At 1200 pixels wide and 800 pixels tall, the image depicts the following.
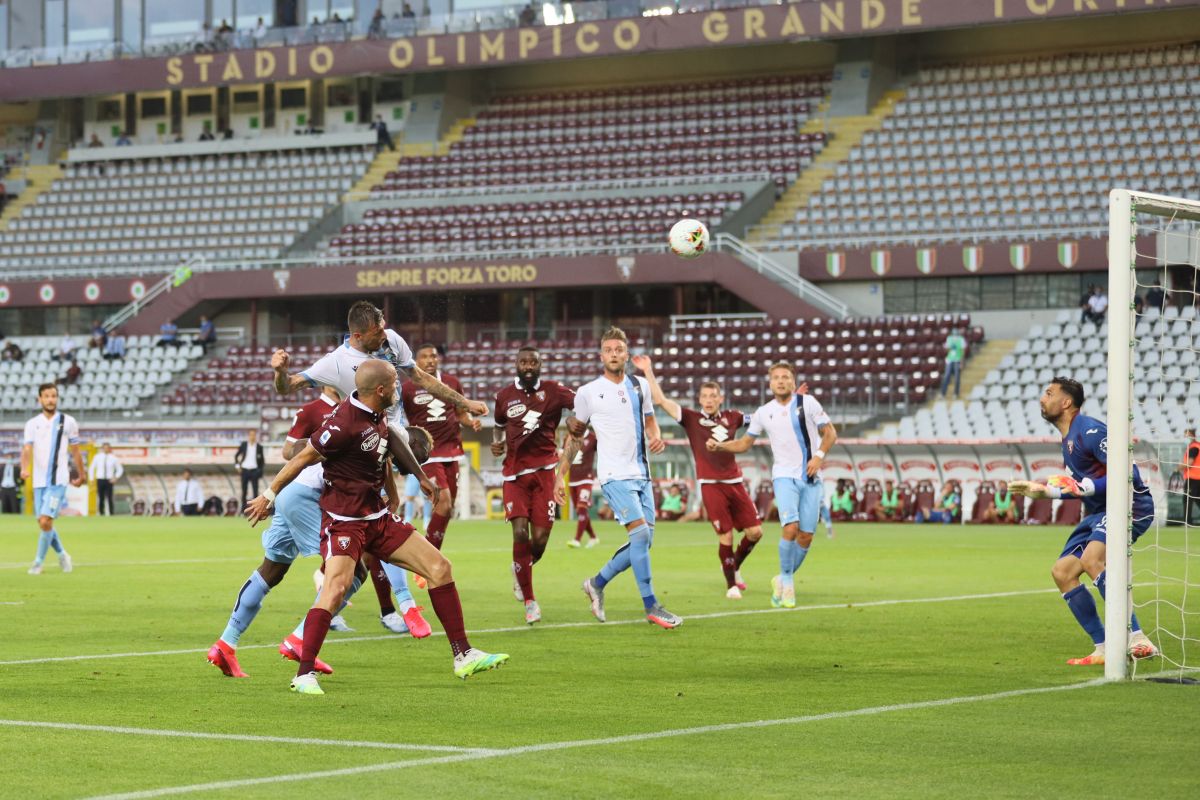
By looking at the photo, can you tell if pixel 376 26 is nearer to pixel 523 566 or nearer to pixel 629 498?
pixel 523 566

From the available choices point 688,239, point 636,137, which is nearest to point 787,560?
point 688,239

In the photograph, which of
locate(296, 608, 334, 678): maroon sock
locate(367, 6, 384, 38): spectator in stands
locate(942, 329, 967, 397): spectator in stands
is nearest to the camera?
locate(296, 608, 334, 678): maroon sock

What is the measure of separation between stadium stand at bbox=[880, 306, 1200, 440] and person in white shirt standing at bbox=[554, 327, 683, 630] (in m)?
23.3

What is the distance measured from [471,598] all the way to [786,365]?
377cm

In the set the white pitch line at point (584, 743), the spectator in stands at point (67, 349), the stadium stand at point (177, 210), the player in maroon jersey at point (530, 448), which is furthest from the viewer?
the stadium stand at point (177, 210)

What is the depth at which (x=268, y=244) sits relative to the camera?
2148 inches

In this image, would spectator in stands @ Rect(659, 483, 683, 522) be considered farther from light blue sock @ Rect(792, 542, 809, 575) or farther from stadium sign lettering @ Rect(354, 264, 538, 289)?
light blue sock @ Rect(792, 542, 809, 575)

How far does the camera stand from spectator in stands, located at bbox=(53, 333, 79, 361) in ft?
170

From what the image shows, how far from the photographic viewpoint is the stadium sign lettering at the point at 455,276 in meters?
49.0

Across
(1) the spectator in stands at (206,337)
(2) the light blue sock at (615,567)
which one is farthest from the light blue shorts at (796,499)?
(1) the spectator in stands at (206,337)

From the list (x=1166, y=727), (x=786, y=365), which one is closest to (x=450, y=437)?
(x=786, y=365)

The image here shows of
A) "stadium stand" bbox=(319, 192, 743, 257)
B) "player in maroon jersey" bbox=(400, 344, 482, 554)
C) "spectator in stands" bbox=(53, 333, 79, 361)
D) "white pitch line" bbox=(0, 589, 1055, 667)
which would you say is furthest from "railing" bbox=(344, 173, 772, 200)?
"player in maroon jersey" bbox=(400, 344, 482, 554)

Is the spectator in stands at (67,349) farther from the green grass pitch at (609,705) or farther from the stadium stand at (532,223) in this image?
the green grass pitch at (609,705)

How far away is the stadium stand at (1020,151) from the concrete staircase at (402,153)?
44.7 feet
